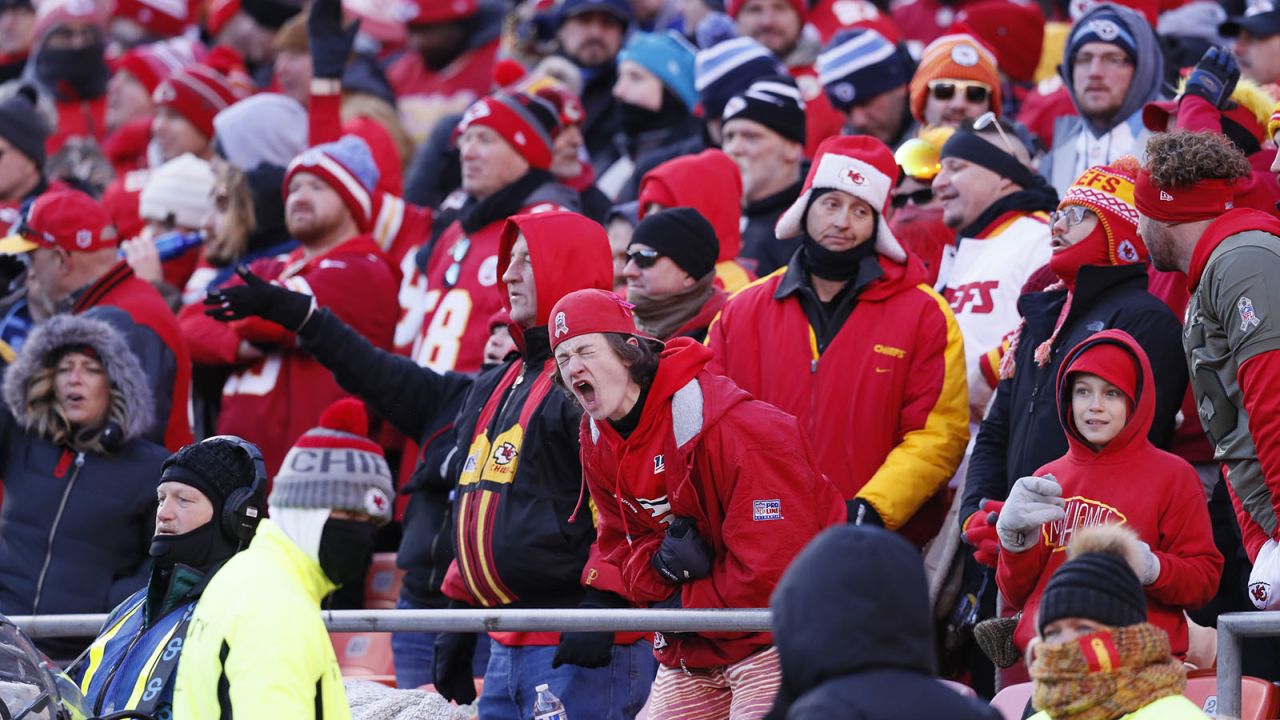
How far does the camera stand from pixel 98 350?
8391 mm

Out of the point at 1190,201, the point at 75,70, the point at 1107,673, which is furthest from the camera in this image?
the point at 75,70

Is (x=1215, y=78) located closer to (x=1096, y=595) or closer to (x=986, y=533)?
(x=986, y=533)

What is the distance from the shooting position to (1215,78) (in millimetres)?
7582

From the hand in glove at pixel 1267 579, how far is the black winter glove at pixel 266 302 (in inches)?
149

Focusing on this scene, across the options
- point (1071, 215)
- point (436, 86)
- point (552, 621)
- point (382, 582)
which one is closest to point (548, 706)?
point (552, 621)

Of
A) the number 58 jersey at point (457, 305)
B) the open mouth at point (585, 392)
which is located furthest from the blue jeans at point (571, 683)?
the number 58 jersey at point (457, 305)

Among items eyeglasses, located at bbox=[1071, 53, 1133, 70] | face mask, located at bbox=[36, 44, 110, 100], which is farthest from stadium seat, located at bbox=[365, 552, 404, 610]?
face mask, located at bbox=[36, 44, 110, 100]

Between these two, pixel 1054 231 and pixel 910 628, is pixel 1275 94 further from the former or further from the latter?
pixel 910 628

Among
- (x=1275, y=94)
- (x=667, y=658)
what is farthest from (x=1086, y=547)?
(x=1275, y=94)

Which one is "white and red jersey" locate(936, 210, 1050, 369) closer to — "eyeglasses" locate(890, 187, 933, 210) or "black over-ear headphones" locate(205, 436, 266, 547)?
"eyeglasses" locate(890, 187, 933, 210)

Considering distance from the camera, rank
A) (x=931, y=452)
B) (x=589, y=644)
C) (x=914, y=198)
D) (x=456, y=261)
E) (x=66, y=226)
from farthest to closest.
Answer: (x=66, y=226), (x=456, y=261), (x=914, y=198), (x=931, y=452), (x=589, y=644)

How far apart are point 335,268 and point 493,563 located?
10.8 feet

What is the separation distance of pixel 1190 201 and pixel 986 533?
4.24 feet

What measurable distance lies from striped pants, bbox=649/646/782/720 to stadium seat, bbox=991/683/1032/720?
75 cm
